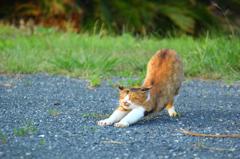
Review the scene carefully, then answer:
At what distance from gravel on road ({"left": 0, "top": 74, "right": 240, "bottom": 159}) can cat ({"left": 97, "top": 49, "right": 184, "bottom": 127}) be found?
0.33 ft

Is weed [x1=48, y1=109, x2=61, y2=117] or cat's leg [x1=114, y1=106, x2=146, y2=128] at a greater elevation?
cat's leg [x1=114, y1=106, x2=146, y2=128]

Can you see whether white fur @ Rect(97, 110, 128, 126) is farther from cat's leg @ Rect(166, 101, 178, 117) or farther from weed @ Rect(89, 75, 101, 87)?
weed @ Rect(89, 75, 101, 87)

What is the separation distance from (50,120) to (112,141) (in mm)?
923

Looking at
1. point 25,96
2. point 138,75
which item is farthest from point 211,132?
point 138,75

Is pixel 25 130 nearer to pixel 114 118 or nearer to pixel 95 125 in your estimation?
pixel 95 125

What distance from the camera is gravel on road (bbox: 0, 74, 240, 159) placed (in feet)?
16.2

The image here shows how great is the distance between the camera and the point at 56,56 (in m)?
9.47

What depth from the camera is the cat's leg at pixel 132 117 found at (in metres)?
5.75

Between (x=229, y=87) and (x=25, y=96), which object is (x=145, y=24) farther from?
(x=25, y=96)

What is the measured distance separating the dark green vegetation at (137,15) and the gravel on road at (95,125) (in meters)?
4.68

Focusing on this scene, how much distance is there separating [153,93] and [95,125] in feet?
2.07

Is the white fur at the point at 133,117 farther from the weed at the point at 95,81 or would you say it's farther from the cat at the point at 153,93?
the weed at the point at 95,81

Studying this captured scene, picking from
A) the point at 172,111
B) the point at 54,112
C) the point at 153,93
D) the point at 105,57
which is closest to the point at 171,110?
the point at 172,111

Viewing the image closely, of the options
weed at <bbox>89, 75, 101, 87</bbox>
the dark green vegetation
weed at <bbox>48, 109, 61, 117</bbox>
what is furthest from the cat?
the dark green vegetation
